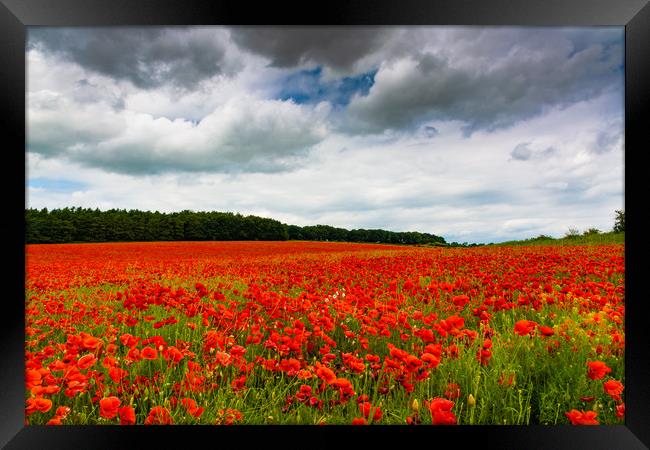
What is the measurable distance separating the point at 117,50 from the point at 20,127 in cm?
207

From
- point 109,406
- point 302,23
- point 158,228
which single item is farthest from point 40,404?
point 158,228

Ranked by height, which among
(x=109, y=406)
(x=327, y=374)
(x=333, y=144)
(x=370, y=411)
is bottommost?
(x=370, y=411)

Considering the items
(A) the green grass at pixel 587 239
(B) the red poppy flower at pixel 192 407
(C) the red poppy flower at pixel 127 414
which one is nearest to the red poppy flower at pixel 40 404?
(C) the red poppy flower at pixel 127 414

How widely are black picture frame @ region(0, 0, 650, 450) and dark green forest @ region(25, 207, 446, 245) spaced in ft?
54.4

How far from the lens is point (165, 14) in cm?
216

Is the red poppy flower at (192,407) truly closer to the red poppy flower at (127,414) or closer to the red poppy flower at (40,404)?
the red poppy flower at (127,414)

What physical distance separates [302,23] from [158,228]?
73.8ft

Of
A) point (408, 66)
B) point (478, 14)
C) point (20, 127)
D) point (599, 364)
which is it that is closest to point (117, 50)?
point (20, 127)

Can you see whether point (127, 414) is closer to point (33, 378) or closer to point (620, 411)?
point (33, 378)

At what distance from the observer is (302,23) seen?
2182 mm

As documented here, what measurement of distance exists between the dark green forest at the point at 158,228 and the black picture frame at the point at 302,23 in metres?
16.6

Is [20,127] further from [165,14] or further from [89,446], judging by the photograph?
[89,446]

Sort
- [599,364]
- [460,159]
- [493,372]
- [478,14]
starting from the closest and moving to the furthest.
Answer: [599,364] < [478,14] < [493,372] < [460,159]

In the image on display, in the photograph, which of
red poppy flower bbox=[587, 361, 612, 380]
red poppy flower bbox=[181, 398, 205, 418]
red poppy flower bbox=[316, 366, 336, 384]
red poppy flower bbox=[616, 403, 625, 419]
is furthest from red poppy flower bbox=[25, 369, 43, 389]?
red poppy flower bbox=[616, 403, 625, 419]
